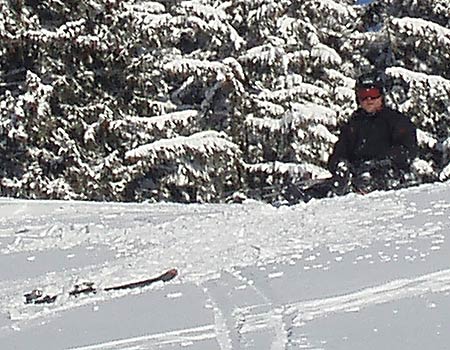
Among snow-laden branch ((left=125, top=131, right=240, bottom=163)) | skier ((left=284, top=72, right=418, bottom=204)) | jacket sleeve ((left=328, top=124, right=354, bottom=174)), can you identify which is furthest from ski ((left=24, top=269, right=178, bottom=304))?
snow-laden branch ((left=125, top=131, right=240, bottom=163))

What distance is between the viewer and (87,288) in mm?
5281

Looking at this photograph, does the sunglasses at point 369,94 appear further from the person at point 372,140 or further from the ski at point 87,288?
the ski at point 87,288

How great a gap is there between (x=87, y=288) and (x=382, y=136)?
Answer: 4.25 m

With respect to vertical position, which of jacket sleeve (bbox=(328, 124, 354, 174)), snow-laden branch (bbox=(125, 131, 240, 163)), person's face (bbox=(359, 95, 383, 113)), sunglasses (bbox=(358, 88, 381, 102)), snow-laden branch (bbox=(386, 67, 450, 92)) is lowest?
snow-laden branch (bbox=(125, 131, 240, 163))

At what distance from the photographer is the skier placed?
8633mm

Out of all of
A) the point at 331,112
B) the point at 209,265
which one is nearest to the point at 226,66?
the point at 331,112

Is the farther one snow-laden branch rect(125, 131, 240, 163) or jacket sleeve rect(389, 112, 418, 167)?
snow-laden branch rect(125, 131, 240, 163)

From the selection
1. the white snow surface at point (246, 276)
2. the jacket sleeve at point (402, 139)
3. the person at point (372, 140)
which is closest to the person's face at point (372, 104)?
the person at point (372, 140)

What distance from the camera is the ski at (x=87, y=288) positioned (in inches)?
201

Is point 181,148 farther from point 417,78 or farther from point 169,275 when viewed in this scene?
point 169,275

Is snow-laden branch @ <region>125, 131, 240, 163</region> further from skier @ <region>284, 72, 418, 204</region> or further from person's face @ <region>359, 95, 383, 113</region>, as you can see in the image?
person's face @ <region>359, 95, 383, 113</region>

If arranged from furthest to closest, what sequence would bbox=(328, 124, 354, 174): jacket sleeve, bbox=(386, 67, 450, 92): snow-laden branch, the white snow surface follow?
bbox=(386, 67, 450, 92): snow-laden branch
bbox=(328, 124, 354, 174): jacket sleeve
the white snow surface

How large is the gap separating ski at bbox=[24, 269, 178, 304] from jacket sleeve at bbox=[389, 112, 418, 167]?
3874 millimetres

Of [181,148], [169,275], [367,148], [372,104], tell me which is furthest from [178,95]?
[169,275]
